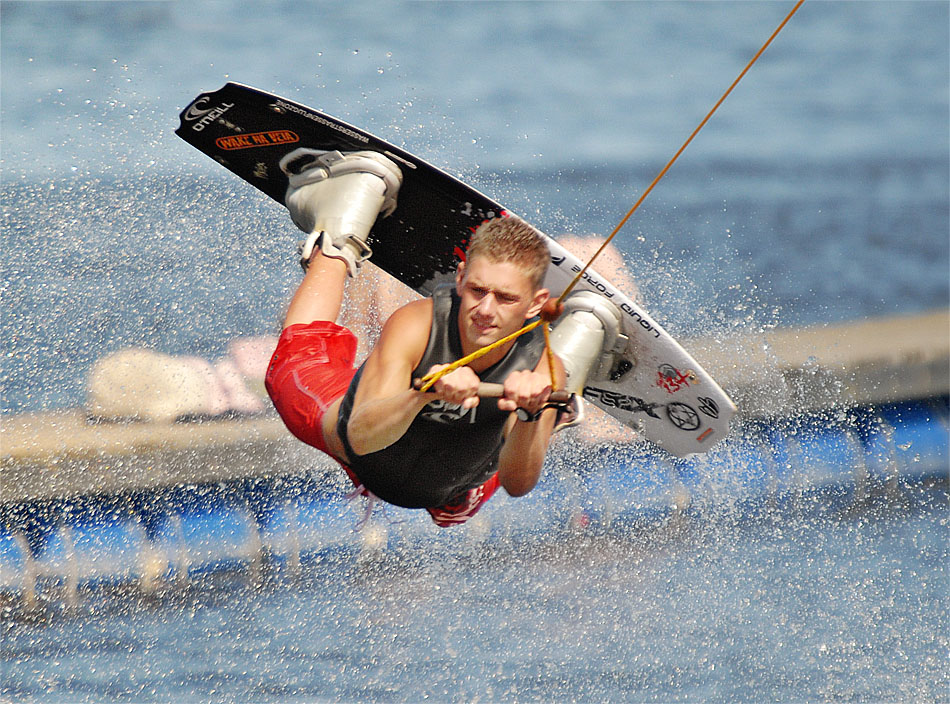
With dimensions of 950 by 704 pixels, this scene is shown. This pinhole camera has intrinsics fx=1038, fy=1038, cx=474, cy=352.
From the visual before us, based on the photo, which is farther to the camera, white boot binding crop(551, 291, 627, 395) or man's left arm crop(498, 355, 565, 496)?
white boot binding crop(551, 291, 627, 395)

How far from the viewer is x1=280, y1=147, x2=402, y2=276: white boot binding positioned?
200 centimetres

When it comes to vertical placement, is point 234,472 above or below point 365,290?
below

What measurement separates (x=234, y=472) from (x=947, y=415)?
258 cm

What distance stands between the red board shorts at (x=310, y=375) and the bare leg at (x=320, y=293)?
2 centimetres

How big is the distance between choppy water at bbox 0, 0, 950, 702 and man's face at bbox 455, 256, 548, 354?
1.34m

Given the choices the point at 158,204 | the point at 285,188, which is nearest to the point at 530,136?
the point at 158,204

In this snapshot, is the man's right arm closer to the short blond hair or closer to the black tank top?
the black tank top

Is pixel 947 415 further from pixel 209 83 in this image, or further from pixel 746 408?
pixel 209 83

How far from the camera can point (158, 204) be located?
3.73 metres

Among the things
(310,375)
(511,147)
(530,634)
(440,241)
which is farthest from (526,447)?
(511,147)

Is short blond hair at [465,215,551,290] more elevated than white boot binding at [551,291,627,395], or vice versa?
short blond hair at [465,215,551,290]

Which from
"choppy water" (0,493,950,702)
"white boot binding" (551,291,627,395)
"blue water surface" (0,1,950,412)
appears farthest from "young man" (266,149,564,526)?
"blue water surface" (0,1,950,412)

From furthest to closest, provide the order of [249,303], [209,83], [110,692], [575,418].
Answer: [209,83] → [249,303] → [110,692] → [575,418]

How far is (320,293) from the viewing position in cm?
196
